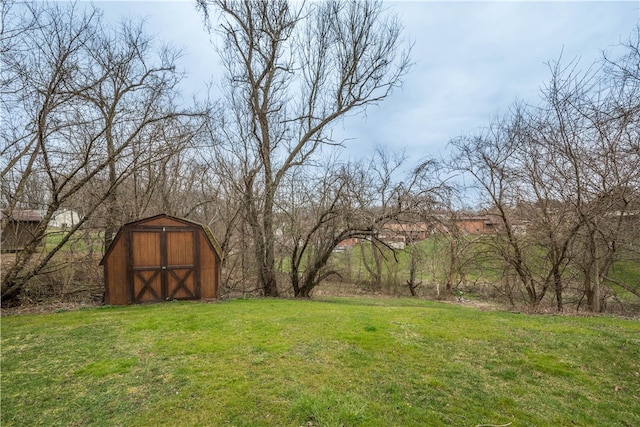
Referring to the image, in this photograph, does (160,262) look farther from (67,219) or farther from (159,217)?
(67,219)

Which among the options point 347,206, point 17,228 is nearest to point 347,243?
point 347,206

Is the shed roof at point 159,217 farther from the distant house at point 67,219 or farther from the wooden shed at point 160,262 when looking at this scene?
the distant house at point 67,219

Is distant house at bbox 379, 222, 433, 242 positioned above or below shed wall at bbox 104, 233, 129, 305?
above

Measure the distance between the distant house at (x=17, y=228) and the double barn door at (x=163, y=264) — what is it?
2.61m

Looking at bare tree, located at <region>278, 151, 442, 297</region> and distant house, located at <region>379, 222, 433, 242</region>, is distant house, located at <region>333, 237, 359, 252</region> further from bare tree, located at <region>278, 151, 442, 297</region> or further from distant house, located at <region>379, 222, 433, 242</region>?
distant house, located at <region>379, 222, 433, 242</region>

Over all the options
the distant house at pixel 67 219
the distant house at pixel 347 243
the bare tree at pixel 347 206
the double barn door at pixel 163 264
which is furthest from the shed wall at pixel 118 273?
the distant house at pixel 347 243

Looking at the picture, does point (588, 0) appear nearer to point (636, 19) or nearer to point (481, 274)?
point (636, 19)

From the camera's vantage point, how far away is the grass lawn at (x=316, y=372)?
2.99 metres

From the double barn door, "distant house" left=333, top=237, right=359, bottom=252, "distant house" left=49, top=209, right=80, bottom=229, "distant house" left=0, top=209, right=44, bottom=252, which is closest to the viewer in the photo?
"distant house" left=0, top=209, right=44, bottom=252

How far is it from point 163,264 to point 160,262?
104mm

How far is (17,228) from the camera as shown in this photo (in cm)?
827

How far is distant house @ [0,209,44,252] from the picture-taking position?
8.09 metres

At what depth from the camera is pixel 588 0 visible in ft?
22.3

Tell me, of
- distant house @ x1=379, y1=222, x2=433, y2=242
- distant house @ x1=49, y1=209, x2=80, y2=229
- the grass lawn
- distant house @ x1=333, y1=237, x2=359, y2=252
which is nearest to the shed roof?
the grass lawn
